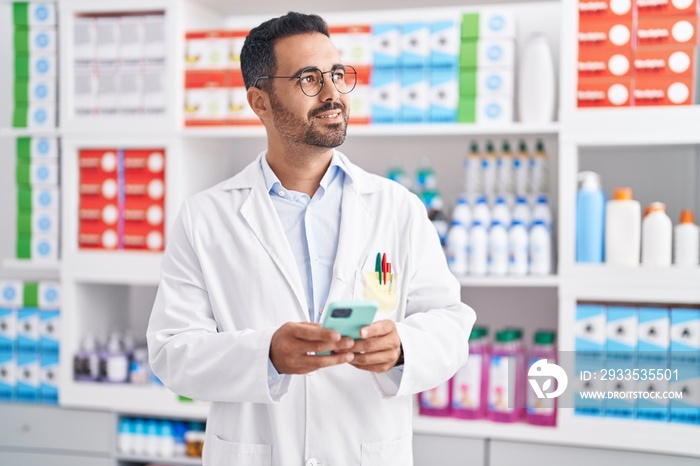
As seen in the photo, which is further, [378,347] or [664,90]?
[664,90]

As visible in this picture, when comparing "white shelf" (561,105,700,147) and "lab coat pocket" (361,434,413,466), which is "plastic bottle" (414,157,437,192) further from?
"lab coat pocket" (361,434,413,466)

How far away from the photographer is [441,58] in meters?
2.86

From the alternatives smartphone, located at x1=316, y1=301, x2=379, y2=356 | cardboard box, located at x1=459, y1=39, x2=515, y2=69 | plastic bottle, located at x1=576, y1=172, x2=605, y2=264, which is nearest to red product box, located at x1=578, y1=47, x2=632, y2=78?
cardboard box, located at x1=459, y1=39, x2=515, y2=69

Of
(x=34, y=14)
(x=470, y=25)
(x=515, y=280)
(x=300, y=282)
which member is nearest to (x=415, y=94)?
(x=470, y=25)

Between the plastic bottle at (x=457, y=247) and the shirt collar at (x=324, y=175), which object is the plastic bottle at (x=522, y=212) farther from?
the shirt collar at (x=324, y=175)

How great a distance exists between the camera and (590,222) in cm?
273

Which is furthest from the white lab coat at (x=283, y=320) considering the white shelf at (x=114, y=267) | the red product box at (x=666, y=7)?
the red product box at (x=666, y=7)

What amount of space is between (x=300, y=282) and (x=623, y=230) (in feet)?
4.67

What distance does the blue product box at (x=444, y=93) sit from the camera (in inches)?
113

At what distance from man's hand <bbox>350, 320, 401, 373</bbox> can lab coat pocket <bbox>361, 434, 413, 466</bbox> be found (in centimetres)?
28

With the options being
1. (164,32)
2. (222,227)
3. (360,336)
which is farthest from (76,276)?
(360,336)

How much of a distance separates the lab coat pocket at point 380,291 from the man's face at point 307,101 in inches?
12.7

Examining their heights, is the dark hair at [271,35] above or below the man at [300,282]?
above

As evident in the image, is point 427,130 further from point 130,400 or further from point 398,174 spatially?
point 130,400
